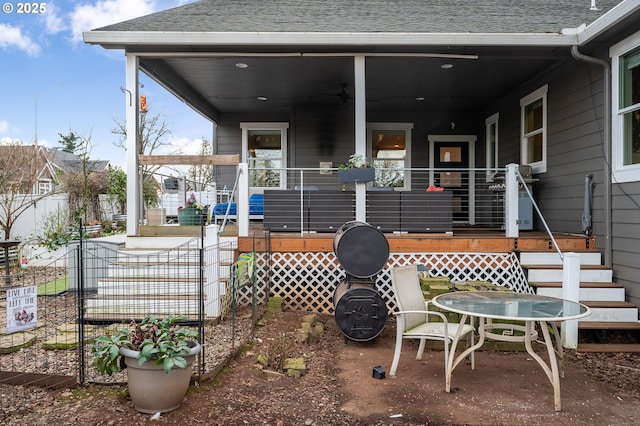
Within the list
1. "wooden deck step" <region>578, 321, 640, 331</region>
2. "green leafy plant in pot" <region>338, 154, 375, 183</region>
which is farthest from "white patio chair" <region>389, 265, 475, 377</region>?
"green leafy plant in pot" <region>338, 154, 375, 183</region>

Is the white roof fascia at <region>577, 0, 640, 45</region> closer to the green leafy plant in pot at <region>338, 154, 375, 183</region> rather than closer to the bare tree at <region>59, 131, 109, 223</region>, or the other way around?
the green leafy plant in pot at <region>338, 154, 375, 183</region>

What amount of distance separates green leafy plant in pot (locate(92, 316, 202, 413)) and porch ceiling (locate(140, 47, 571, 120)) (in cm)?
407

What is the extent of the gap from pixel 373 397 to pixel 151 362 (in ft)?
5.37

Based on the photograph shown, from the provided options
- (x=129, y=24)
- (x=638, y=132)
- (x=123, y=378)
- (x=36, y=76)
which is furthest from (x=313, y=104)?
(x=36, y=76)

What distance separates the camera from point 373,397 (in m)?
3.39

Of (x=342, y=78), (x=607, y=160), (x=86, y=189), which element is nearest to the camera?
(x=607, y=160)

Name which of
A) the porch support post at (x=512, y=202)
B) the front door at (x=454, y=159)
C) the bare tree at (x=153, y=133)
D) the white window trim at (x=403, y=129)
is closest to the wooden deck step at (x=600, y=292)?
the porch support post at (x=512, y=202)

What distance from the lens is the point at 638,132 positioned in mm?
5020

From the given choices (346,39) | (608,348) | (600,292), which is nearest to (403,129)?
(346,39)

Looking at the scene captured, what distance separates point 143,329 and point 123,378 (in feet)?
2.41

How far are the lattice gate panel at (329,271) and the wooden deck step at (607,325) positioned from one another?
1.06 metres

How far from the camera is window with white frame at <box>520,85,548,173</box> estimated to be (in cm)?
706

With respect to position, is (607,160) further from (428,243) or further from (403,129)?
(403,129)

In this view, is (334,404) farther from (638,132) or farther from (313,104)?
(313,104)
